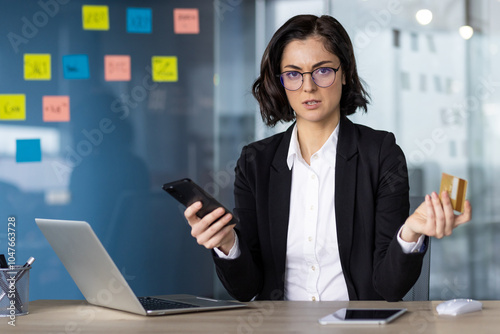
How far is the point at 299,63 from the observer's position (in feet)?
5.69

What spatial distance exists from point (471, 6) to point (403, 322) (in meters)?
2.39

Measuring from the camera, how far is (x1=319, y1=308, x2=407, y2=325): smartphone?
1.14m

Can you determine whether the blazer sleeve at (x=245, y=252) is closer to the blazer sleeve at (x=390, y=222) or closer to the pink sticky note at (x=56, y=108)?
the blazer sleeve at (x=390, y=222)

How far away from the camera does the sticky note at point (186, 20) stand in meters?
3.04

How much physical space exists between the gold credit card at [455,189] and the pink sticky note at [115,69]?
6.85ft

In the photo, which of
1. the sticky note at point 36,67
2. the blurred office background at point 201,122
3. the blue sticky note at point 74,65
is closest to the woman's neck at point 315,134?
the blurred office background at point 201,122

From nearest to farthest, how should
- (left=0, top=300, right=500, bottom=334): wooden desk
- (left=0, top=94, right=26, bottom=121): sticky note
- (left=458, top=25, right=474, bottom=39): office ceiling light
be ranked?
1. (left=0, top=300, right=500, bottom=334): wooden desk
2. (left=0, top=94, right=26, bottom=121): sticky note
3. (left=458, top=25, right=474, bottom=39): office ceiling light

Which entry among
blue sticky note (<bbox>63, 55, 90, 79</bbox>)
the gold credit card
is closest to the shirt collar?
the gold credit card

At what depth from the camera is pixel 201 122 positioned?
10.1ft

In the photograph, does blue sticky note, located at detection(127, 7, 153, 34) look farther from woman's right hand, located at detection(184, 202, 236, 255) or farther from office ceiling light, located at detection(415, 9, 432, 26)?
woman's right hand, located at detection(184, 202, 236, 255)

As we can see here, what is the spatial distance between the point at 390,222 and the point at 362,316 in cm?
52

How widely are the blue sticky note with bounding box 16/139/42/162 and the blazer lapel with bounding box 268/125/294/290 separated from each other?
5.27ft

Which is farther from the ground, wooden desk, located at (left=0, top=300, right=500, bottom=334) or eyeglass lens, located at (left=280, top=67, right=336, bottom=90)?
eyeglass lens, located at (left=280, top=67, right=336, bottom=90)

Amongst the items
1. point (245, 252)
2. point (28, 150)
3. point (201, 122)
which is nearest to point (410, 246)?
point (245, 252)
